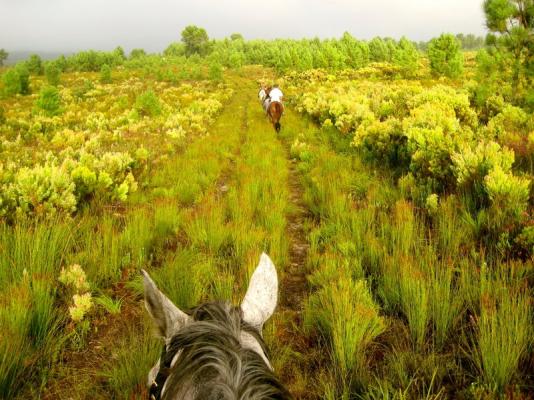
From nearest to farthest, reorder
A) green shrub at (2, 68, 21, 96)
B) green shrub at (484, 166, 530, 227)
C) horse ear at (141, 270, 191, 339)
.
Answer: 1. horse ear at (141, 270, 191, 339)
2. green shrub at (484, 166, 530, 227)
3. green shrub at (2, 68, 21, 96)

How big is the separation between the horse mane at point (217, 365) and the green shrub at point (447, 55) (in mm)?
37013

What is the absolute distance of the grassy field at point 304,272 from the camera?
2.26m

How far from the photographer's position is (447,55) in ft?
109

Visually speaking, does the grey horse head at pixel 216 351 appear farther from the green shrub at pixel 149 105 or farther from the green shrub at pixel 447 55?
the green shrub at pixel 447 55

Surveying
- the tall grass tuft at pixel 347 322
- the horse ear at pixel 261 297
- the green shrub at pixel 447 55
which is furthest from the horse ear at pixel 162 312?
the green shrub at pixel 447 55

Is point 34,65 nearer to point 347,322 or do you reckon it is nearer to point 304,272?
point 304,272

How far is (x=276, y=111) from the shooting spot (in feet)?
47.9

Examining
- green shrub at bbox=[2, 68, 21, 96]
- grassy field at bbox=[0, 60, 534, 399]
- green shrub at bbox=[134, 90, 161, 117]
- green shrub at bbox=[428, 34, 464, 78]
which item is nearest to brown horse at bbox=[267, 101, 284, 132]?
green shrub at bbox=[134, 90, 161, 117]

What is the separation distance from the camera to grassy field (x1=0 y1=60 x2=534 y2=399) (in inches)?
89.1

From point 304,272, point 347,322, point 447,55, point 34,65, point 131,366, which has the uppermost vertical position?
point 34,65

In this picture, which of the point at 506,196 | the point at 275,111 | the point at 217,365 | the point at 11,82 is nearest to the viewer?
the point at 217,365

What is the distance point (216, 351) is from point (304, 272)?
9.78 ft

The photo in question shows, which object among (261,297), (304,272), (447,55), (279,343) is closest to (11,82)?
(304,272)

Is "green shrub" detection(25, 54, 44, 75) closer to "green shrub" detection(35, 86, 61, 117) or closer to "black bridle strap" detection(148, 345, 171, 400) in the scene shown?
"green shrub" detection(35, 86, 61, 117)
